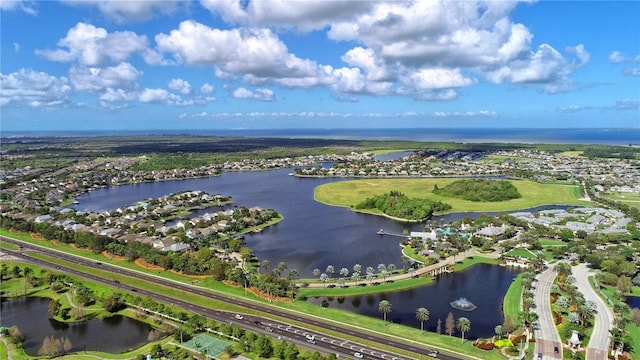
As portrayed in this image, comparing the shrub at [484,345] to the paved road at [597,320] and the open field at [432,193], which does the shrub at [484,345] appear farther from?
the open field at [432,193]

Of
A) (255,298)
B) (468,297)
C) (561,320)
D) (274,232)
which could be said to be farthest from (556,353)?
(274,232)

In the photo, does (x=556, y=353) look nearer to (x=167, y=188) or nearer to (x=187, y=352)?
(x=187, y=352)

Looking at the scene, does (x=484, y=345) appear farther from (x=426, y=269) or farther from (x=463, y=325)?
(x=426, y=269)

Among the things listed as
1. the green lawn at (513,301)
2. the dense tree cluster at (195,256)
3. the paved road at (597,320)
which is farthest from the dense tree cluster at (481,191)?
the dense tree cluster at (195,256)

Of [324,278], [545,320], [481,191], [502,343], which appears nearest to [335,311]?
[324,278]

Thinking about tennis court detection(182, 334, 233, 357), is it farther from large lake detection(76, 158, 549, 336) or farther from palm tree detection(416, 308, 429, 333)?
palm tree detection(416, 308, 429, 333)
